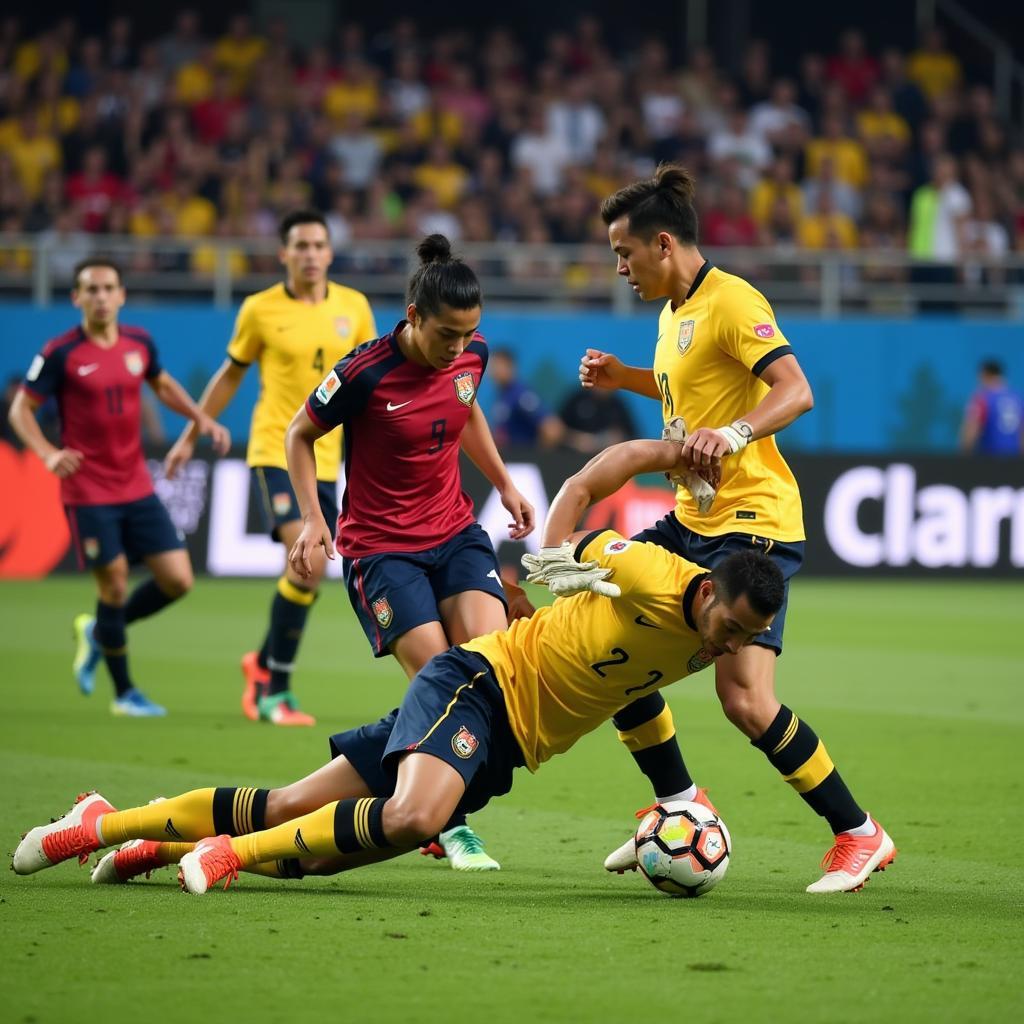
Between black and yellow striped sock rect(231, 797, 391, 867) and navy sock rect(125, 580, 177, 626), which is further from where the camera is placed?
navy sock rect(125, 580, 177, 626)

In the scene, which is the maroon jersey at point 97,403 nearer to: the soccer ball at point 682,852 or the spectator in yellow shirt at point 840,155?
the soccer ball at point 682,852

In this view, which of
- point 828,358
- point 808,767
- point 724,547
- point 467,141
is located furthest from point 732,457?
point 467,141

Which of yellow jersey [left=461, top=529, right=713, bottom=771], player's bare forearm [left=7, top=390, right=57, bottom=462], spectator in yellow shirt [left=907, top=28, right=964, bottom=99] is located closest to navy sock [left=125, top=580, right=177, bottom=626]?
player's bare forearm [left=7, top=390, right=57, bottom=462]

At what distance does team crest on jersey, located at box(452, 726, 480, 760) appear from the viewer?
5439 mm

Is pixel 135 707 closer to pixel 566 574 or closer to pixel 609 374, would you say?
pixel 609 374

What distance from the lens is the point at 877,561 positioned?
18984 millimetres

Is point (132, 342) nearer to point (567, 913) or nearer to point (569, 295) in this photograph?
point (567, 913)

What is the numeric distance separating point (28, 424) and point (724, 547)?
5.39 metres

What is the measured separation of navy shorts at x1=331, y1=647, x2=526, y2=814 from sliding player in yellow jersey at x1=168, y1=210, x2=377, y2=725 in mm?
3970

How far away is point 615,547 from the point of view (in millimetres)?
5504

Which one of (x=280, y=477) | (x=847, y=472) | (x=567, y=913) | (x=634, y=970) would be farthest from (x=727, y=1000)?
(x=847, y=472)

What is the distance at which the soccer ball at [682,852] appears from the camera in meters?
5.73

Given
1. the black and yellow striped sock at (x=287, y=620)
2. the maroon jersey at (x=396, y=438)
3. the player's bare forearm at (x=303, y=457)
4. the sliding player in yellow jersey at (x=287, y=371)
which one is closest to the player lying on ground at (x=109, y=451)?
the sliding player in yellow jersey at (x=287, y=371)

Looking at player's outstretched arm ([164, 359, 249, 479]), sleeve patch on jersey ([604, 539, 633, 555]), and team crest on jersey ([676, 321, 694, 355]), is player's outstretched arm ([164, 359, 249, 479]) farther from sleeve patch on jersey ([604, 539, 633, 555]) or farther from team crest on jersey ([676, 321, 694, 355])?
sleeve patch on jersey ([604, 539, 633, 555])
